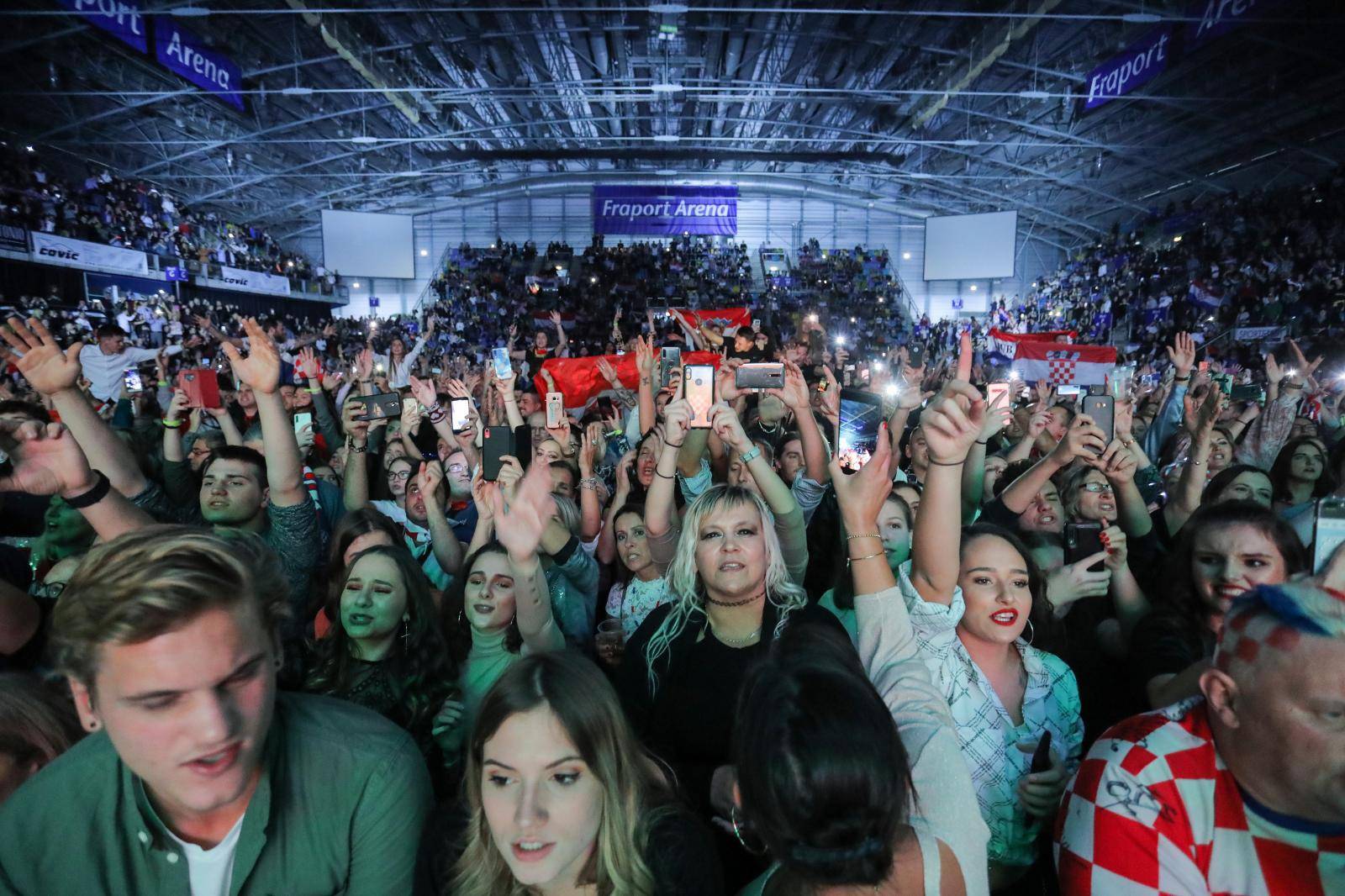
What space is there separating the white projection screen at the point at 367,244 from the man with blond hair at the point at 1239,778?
24.8 metres

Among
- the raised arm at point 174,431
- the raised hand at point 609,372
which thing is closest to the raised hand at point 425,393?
the raised arm at point 174,431

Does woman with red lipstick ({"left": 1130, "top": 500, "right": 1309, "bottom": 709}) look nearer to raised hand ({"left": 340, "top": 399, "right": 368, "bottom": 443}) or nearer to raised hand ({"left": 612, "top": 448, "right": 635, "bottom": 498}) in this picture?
raised hand ({"left": 612, "top": 448, "right": 635, "bottom": 498})

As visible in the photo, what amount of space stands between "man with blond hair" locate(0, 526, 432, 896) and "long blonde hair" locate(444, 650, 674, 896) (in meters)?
0.13

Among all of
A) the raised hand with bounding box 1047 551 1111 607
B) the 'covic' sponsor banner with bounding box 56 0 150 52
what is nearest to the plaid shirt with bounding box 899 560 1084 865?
the raised hand with bounding box 1047 551 1111 607

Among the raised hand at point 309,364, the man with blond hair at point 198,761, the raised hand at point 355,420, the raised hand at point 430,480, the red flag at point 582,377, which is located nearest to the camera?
the man with blond hair at point 198,761

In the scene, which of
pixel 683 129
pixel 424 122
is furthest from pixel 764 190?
pixel 424 122

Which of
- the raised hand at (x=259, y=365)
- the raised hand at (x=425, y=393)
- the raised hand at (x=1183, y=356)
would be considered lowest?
the raised hand at (x=425, y=393)

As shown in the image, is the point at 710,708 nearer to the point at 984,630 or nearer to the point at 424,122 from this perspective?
the point at 984,630

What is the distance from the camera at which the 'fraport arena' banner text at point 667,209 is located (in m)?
21.9

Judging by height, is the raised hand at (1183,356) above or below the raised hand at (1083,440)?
above

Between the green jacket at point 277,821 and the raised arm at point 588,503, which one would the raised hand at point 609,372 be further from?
the green jacket at point 277,821

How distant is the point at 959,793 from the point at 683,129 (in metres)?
23.3

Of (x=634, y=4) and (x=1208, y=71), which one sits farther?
(x=1208, y=71)

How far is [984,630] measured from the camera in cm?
206
